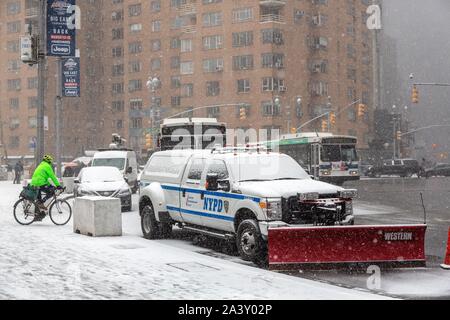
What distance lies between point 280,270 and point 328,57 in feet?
246

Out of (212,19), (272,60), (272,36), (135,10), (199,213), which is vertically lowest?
(199,213)

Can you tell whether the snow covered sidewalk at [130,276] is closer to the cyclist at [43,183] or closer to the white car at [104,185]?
the cyclist at [43,183]

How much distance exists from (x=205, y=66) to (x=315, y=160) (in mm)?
44577

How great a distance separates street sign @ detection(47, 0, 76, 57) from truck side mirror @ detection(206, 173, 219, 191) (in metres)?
12.7

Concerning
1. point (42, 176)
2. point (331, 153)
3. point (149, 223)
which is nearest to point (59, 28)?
point (42, 176)

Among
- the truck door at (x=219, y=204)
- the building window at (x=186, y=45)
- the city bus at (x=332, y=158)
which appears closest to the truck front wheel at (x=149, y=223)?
the truck door at (x=219, y=204)

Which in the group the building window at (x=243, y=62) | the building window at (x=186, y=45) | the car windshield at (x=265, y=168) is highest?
the building window at (x=186, y=45)

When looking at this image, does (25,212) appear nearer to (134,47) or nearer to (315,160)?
(315,160)

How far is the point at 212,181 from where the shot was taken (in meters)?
13.0

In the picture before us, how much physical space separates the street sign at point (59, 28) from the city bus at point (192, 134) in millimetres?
9863

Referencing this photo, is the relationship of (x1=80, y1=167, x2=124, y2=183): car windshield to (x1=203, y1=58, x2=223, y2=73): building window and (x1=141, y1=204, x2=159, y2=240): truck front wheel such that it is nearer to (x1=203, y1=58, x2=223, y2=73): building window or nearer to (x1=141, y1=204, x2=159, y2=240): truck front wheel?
(x1=141, y1=204, x2=159, y2=240): truck front wheel

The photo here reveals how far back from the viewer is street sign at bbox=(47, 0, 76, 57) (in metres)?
23.7

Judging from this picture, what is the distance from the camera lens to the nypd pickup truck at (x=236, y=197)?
11938mm

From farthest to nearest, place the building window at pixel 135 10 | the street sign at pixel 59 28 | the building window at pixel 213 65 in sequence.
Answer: the building window at pixel 135 10 < the building window at pixel 213 65 < the street sign at pixel 59 28
